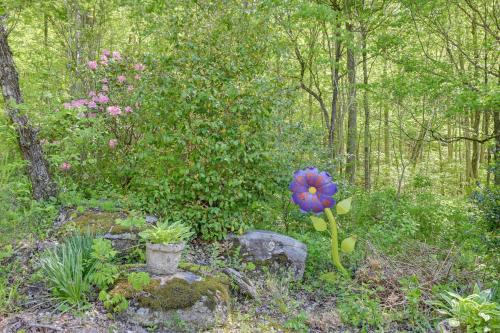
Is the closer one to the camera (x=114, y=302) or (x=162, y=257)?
(x=114, y=302)

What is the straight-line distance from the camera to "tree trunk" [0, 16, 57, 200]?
12.9 ft

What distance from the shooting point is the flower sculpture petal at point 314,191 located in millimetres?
2521

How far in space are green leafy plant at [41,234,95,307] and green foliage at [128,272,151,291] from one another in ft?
1.03

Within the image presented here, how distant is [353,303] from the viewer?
327 cm

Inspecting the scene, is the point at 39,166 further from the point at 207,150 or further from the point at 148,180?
the point at 207,150

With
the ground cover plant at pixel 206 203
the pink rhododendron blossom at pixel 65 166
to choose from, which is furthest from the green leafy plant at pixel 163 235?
the pink rhododendron blossom at pixel 65 166

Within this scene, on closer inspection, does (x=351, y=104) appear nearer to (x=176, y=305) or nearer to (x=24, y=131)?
(x=24, y=131)

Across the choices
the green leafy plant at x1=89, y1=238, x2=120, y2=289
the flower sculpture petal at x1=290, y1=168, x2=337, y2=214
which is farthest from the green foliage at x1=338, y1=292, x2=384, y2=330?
the green leafy plant at x1=89, y1=238, x2=120, y2=289

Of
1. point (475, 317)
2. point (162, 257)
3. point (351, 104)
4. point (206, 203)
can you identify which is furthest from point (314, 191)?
point (351, 104)

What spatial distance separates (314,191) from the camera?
2543 mm

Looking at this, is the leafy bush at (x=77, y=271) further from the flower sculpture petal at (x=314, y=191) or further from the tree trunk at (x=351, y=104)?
the tree trunk at (x=351, y=104)

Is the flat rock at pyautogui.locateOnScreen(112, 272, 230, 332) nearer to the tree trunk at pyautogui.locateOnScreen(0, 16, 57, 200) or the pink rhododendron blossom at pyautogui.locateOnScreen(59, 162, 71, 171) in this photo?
the tree trunk at pyautogui.locateOnScreen(0, 16, 57, 200)

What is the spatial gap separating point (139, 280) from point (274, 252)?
1618 millimetres

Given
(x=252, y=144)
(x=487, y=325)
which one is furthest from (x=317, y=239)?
(x=487, y=325)
